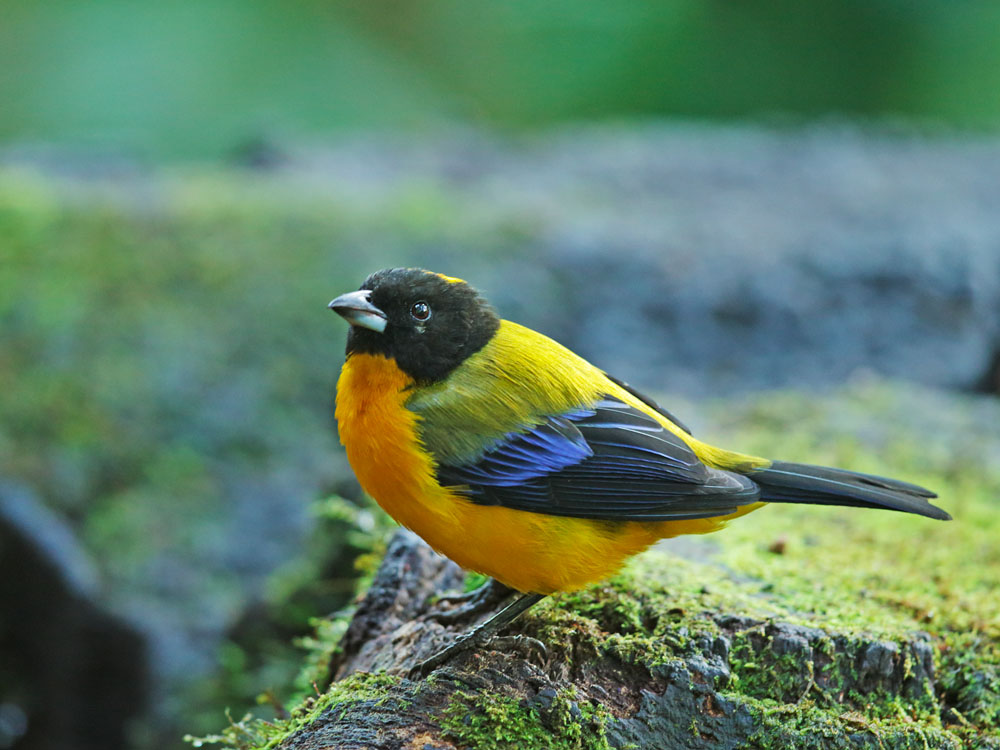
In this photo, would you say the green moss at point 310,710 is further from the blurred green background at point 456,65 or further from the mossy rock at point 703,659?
the blurred green background at point 456,65

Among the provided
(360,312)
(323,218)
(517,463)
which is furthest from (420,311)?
(323,218)

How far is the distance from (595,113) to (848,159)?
12.3ft

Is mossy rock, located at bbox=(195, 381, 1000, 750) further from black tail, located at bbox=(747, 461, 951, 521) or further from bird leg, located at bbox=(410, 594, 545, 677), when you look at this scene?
black tail, located at bbox=(747, 461, 951, 521)

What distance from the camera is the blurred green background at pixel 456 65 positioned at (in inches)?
461

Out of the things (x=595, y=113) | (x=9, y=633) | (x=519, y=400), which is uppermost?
(x=595, y=113)

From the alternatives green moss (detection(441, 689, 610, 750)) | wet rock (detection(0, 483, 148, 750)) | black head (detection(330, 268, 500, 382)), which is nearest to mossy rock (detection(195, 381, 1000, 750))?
green moss (detection(441, 689, 610, 750))

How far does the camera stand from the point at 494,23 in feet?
42.7

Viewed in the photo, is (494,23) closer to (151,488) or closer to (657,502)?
(151,488)

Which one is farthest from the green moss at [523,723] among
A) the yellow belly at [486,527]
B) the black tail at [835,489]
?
the black tail at [835,489]

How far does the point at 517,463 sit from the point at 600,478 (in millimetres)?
279

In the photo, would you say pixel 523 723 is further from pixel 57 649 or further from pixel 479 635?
pixel 57 649

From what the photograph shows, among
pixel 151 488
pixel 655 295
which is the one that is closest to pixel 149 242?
pixel 151 488

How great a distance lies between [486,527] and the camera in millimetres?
3096

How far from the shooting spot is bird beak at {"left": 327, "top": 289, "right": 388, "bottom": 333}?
3.30m
